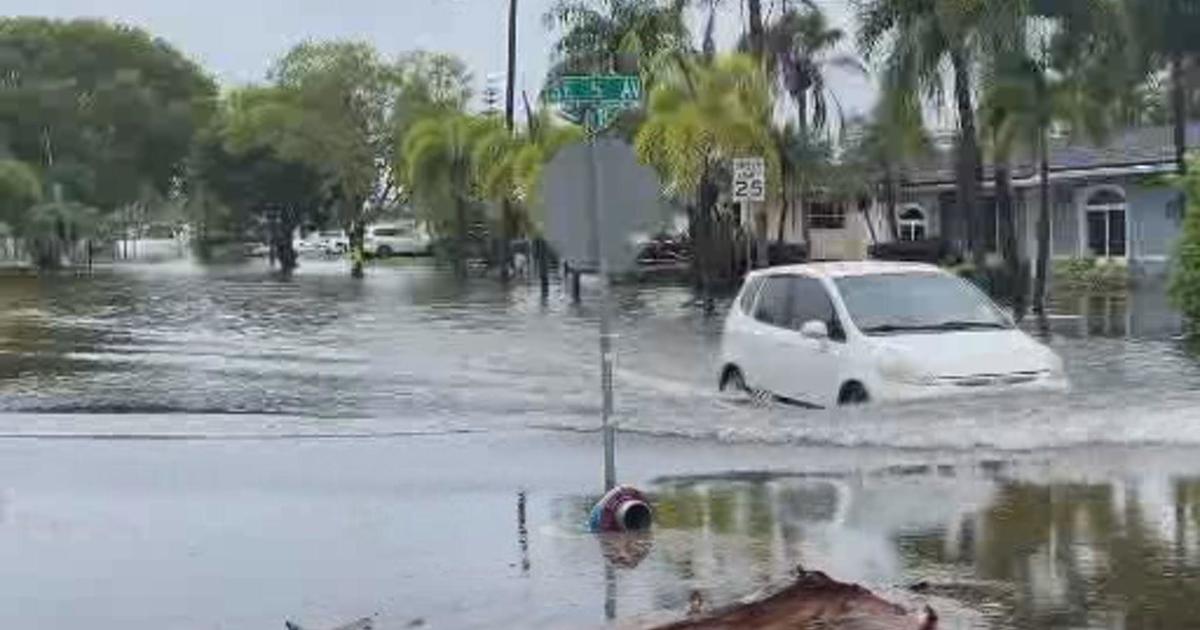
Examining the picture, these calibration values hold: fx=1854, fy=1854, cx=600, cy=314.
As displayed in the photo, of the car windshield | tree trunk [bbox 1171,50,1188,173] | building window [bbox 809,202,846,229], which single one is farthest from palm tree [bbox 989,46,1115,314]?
building window [bbox 809,202,846,229]

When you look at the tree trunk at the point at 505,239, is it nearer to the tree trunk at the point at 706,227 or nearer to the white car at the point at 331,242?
the tree trunk at the point at 706,227

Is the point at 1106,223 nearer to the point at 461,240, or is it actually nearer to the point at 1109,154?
the point at 1109,154

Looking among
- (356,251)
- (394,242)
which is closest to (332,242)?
(394,242)

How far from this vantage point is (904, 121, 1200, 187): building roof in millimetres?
44344

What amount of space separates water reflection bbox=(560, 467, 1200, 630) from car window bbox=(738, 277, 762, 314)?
505 cm

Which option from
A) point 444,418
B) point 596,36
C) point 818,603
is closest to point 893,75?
point 596,36

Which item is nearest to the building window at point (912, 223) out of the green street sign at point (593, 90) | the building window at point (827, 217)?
the building window at point (827, 217)

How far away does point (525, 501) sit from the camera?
11.4 meters

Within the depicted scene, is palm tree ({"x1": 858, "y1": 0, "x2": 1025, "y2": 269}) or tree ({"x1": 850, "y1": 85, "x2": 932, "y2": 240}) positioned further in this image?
tree ({"x1": 850, "y1": 85, "x2": 932, "y2": 240})

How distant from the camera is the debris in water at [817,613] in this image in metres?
7.25

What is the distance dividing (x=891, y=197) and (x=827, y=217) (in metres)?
5.25

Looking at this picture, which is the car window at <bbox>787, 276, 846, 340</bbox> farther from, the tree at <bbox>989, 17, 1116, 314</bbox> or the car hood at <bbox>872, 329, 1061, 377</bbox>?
the tree at <bbox>989, 17, 1116, 314</bbox>

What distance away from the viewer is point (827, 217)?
59.1 m

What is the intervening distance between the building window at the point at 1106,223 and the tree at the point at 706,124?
43.2 feet
